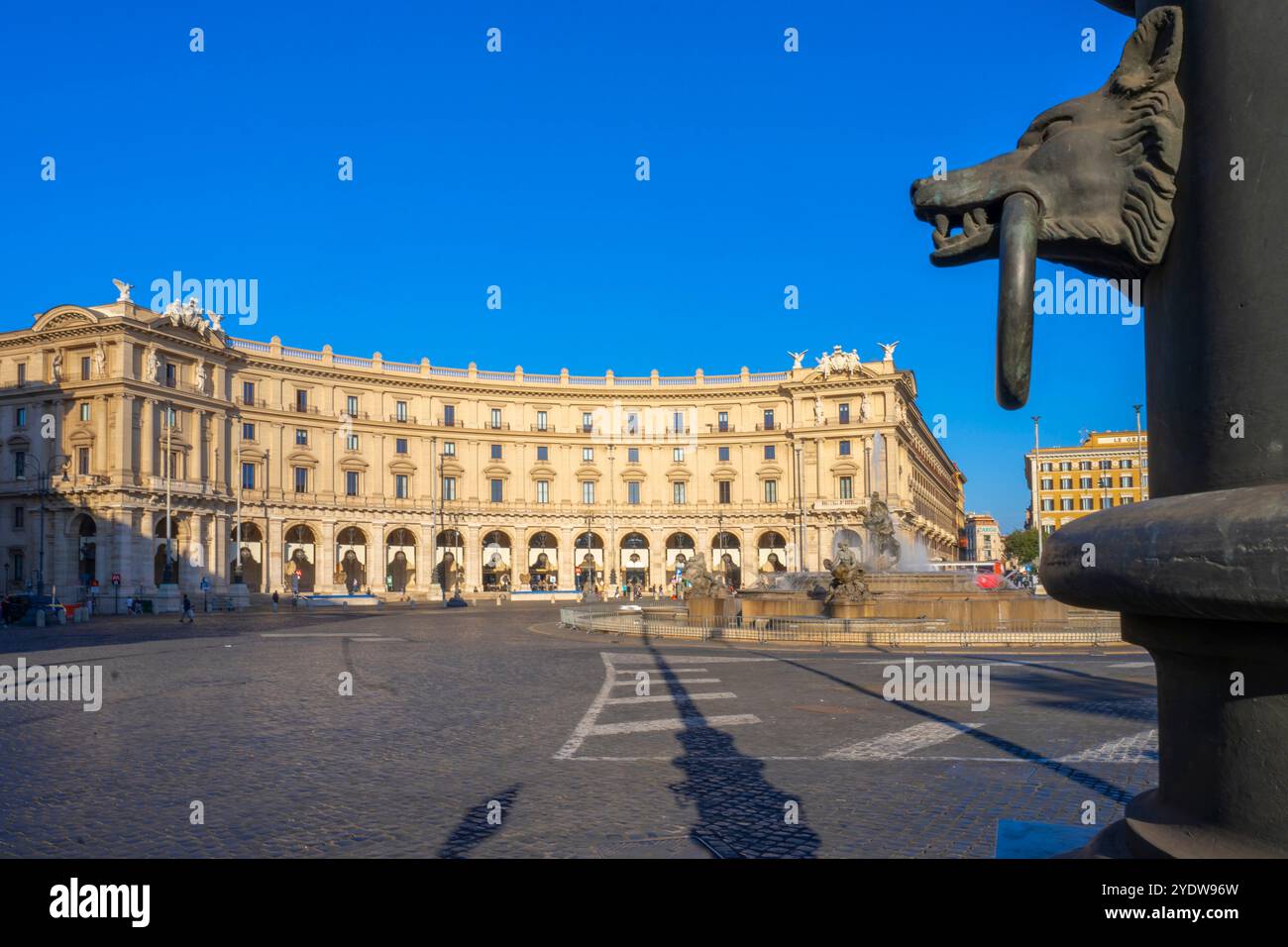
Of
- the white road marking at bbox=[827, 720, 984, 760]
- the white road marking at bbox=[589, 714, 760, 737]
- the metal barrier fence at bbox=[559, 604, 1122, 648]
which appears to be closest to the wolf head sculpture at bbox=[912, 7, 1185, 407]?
the white road marking at bbox=[827, 720, 984, 760]

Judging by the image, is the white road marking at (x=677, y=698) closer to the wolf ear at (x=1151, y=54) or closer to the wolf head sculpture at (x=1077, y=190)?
the wolf head sculpture at (x=1077, y=190)

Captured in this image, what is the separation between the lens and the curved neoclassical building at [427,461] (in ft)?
206

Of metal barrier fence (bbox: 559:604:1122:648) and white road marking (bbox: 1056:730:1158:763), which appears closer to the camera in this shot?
white road marking (bbox: 1056:730:1158:763)

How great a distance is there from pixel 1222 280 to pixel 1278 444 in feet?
1.13

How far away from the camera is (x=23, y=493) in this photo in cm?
6341

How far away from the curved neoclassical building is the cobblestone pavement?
168ft

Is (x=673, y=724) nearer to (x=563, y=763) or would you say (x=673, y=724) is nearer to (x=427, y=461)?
(x=563, y=763)

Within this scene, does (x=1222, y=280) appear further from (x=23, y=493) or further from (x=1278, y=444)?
(x=23, y=493)

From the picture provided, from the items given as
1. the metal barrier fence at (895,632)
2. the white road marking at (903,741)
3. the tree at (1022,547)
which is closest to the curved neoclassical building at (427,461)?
the tree at (1022,547)

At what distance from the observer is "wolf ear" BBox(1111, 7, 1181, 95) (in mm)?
2084

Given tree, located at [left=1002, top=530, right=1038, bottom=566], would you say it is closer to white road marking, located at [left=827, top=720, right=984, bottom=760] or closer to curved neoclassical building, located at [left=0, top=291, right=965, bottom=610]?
curved neoclassical building, located at [left=0, top=291, right=965, bottom=610]

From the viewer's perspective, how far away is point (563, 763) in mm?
9258
